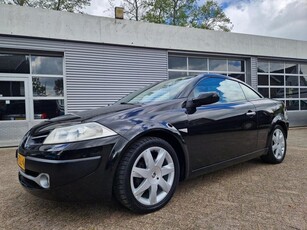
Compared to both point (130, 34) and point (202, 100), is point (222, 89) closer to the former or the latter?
point (202, 100)

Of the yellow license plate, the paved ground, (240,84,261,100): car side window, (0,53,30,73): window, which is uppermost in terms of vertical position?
(0,53,30,73): window

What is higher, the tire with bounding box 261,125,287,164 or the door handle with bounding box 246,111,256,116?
the door handle with bounding box 246,111,256,116

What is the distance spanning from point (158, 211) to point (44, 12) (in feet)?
23.6

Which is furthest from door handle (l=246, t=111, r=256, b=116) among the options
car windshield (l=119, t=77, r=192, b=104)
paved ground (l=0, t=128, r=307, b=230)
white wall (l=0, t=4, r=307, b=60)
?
white wall (l=0, t=4, r=307, b=60)

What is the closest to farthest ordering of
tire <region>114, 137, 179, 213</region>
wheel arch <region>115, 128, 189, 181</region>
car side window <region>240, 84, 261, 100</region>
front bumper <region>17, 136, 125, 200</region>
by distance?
1. front bumper <region>17, 136, 125, 200</region>
2. tire <region>114, 137, 179, 213</region>
3. wheel arch <region>115, 128, 189, 181</region>
4. car side window <region>240, 84, 261, 100</region>

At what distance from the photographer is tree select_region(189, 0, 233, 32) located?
25.1 m

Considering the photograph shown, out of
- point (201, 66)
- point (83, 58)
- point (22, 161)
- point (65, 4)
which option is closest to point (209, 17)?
point (65, 4)

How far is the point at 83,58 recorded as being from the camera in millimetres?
8070

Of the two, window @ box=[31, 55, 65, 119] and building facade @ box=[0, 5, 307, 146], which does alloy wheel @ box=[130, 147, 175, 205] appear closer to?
building facade @ box=[0, 5, 307, 146]

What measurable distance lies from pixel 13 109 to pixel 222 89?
6.52m

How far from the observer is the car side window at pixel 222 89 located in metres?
3.11

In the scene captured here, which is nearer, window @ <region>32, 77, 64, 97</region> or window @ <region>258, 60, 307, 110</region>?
window @ <region>32, 77, 64, 97</region>

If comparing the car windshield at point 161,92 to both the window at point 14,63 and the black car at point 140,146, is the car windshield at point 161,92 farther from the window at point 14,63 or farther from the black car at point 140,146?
the window at point 14,63

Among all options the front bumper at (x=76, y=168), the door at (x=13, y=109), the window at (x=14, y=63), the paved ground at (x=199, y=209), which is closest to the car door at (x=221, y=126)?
the paved ground at (x=199, y=209)
